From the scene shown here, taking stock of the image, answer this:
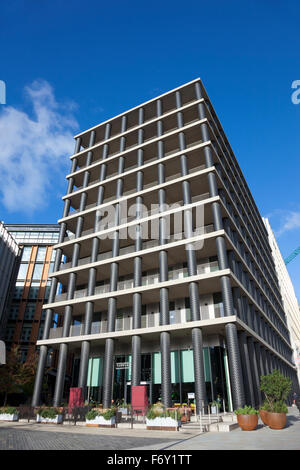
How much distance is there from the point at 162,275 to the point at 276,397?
12219mm

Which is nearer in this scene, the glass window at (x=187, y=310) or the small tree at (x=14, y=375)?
the glass window at (x=187, y=310)

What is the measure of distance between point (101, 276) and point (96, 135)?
64.5 ft

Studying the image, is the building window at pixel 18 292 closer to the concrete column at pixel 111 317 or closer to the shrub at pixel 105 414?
the concrete column at pixel 111 317

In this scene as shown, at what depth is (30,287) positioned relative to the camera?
55.0 meters

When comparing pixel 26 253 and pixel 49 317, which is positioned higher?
pixel 26 253

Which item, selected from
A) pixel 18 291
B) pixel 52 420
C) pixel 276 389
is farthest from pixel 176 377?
pixel 18 291

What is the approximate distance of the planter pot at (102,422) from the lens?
18.7m

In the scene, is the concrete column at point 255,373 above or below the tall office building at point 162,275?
below

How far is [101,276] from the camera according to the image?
112 feet

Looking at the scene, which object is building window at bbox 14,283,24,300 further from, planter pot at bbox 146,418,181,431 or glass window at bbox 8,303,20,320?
planter pot at bbox 146,418,181,431

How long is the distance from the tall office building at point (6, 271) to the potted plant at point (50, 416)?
1191 inches

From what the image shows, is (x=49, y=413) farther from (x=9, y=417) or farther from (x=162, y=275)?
(x=162, y=275)

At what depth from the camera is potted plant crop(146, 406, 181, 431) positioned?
53.6ft

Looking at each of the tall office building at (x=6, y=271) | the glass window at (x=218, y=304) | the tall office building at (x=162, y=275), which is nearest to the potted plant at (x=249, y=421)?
the tall office building at (x=162, y=275)
